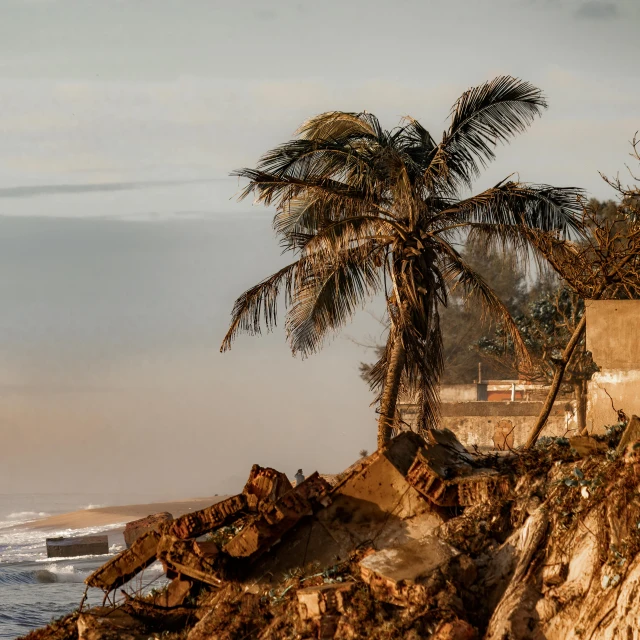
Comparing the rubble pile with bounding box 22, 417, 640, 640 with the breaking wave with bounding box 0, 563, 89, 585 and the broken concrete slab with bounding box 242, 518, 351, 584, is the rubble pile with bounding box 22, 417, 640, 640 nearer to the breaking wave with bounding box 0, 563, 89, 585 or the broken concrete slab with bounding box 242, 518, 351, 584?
the broken concrete slab with bounding box 242, 518, 351, 584

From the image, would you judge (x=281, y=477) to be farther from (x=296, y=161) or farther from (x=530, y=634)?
(x=296, y=161)

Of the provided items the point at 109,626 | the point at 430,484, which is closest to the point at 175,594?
the point at 109,626

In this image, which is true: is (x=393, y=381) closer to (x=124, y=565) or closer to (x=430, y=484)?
(x=430, y=484)

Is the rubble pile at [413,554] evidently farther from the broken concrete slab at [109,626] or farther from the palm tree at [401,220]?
the palm tree at [401,220]

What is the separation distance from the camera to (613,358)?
10891mm

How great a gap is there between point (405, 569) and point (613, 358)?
12.8 ft

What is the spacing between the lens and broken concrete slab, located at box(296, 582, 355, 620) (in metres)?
8.29

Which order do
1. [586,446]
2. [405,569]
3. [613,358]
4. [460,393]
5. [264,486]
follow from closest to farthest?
[405,569]
[586,446]
[264,486]
[613,358]
[460,393]

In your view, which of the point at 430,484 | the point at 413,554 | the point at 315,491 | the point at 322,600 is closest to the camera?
the point at 322,600

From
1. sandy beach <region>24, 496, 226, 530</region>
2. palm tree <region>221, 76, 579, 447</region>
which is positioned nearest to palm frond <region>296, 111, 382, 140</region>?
palm tree <region>221, 76, 579, 447</region>

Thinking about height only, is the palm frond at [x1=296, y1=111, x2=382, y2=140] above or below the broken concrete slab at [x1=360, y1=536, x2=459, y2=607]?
above

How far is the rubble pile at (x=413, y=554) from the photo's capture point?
7.91 m

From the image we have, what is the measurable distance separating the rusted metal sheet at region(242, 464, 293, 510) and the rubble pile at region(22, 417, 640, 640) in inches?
0.7

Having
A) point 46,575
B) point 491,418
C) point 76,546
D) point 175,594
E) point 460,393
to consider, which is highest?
point 460,393
